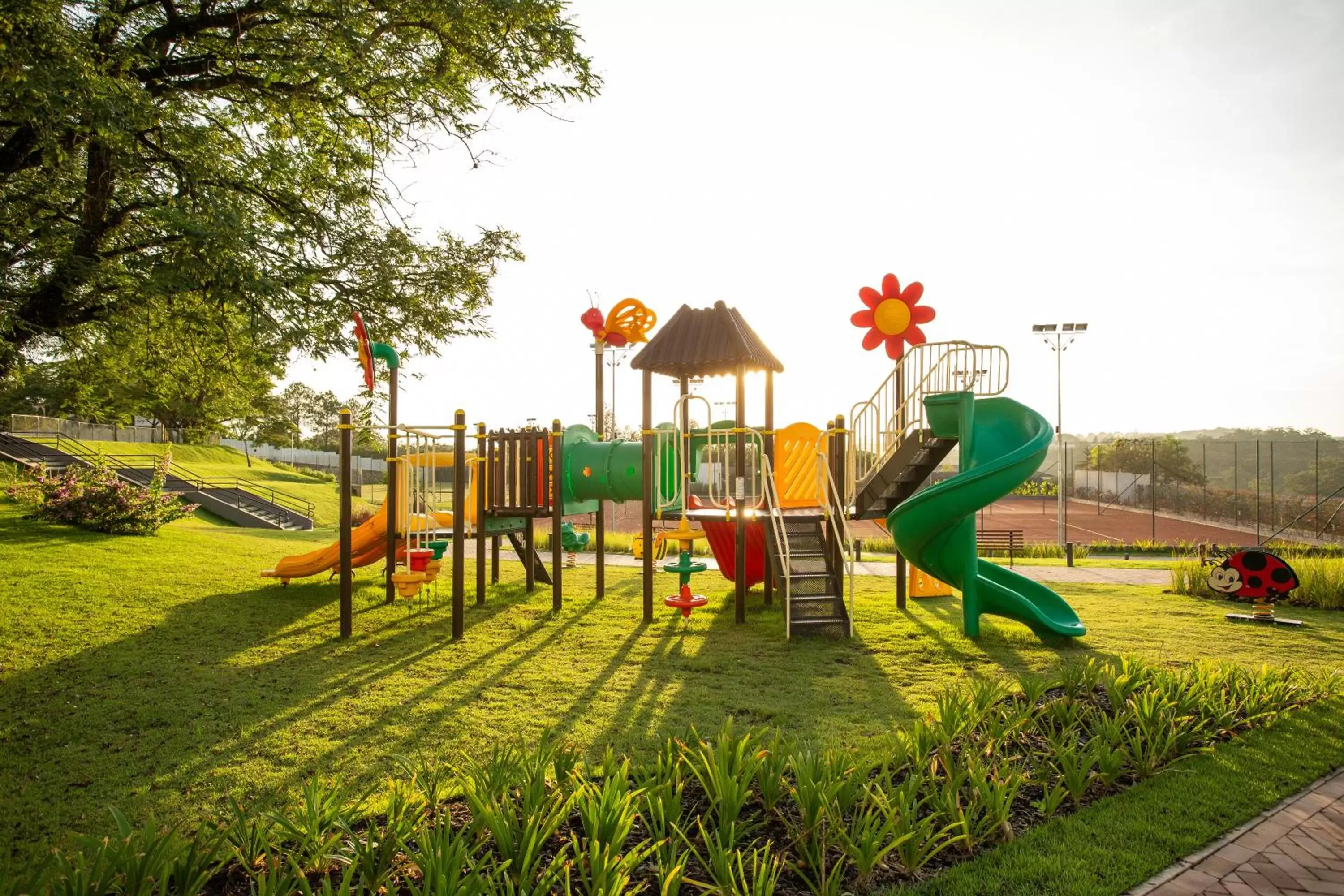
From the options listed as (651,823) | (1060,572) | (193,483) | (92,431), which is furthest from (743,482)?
(92,431)

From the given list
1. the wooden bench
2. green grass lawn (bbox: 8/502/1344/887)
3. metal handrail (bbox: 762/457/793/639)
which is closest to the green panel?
green grass lawn (bbox: 8/502/1344/887)

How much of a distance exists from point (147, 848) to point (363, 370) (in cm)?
682

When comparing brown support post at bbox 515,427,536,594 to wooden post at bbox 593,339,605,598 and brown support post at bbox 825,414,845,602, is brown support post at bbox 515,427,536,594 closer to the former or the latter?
wooden post at bbox 593,339,605,598

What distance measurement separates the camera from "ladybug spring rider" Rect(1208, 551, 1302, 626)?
972cm

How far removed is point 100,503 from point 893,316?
15183 mm

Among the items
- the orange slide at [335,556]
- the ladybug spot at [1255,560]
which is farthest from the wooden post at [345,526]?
the ladybug spot at [1255,560]

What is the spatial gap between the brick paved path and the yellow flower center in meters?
7.40

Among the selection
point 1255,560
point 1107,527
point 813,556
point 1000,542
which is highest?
point 813,556

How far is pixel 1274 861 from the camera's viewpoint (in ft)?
11.3

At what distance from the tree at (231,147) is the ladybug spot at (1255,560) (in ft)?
35.7

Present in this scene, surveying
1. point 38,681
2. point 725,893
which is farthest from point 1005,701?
point 38,681

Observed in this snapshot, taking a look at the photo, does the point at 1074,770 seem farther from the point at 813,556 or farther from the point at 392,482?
the point at 392,482

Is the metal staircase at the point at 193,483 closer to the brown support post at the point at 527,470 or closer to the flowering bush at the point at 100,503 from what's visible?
the flowering bush at the point at 100,503

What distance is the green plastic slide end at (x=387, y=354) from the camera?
354 inches
